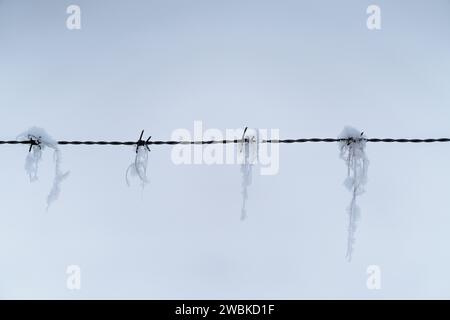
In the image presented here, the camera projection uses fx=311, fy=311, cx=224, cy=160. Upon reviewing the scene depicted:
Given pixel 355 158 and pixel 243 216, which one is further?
pixel 243 216

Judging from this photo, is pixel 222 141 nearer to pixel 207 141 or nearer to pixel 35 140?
pixel 207 141

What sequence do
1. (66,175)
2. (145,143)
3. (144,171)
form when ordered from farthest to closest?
(66,175) → (144,171) → (145,143)

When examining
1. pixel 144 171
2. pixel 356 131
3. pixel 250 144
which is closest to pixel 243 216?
pixel 250 144

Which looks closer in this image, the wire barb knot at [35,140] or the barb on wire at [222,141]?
the barb on wire at [222,141]

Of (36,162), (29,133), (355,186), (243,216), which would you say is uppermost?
(29,133)

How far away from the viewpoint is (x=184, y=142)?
2234mm

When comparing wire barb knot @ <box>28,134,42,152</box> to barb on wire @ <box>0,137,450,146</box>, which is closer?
barb on wire @ <box>0,137,450,146</box>

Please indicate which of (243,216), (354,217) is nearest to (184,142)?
(243,216)

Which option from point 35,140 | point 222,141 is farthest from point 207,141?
point 35,140

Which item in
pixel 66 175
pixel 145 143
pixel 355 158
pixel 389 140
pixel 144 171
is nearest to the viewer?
pixel 389 140

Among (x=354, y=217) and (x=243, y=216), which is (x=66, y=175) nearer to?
(x=243, y=216)

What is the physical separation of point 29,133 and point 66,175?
0.52 meters

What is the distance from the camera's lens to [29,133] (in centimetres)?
239

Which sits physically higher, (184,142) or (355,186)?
(184,142)
